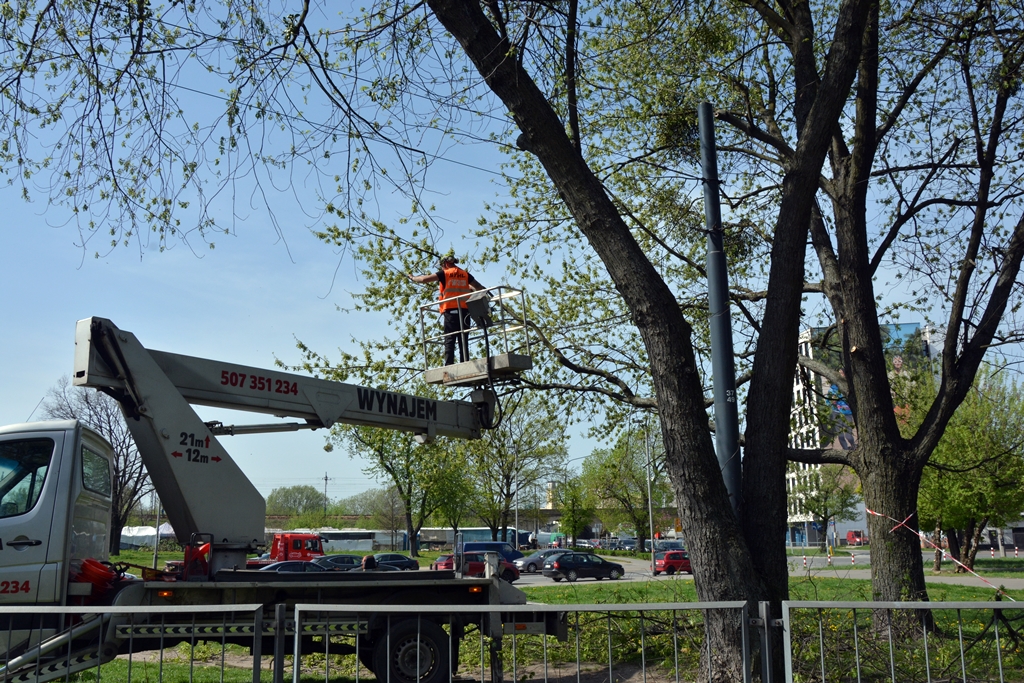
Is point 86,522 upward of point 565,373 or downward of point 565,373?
downward

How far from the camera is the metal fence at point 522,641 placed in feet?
18.0

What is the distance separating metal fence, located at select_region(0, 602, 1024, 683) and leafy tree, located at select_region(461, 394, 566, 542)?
42.4 feet

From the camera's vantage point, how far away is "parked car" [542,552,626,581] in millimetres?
37500

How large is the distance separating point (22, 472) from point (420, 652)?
13.2 feet

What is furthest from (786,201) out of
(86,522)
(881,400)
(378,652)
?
(86,522)

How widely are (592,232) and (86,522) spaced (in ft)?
18.7

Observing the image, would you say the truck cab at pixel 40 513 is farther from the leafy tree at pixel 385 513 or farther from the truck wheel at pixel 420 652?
the leafy tree at pixel 385 513

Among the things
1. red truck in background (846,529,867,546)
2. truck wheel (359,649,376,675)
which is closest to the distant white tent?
red truck in background (846,529,867,546)

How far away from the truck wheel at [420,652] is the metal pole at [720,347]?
11.0ft

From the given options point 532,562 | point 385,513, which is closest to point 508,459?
point 532,562

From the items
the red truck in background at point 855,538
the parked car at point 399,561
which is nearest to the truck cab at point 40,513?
the parked car at point 399,561

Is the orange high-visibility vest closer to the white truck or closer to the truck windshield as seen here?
the white truck

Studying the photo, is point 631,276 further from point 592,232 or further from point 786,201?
point 786,201

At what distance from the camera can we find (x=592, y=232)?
22.9 ft
